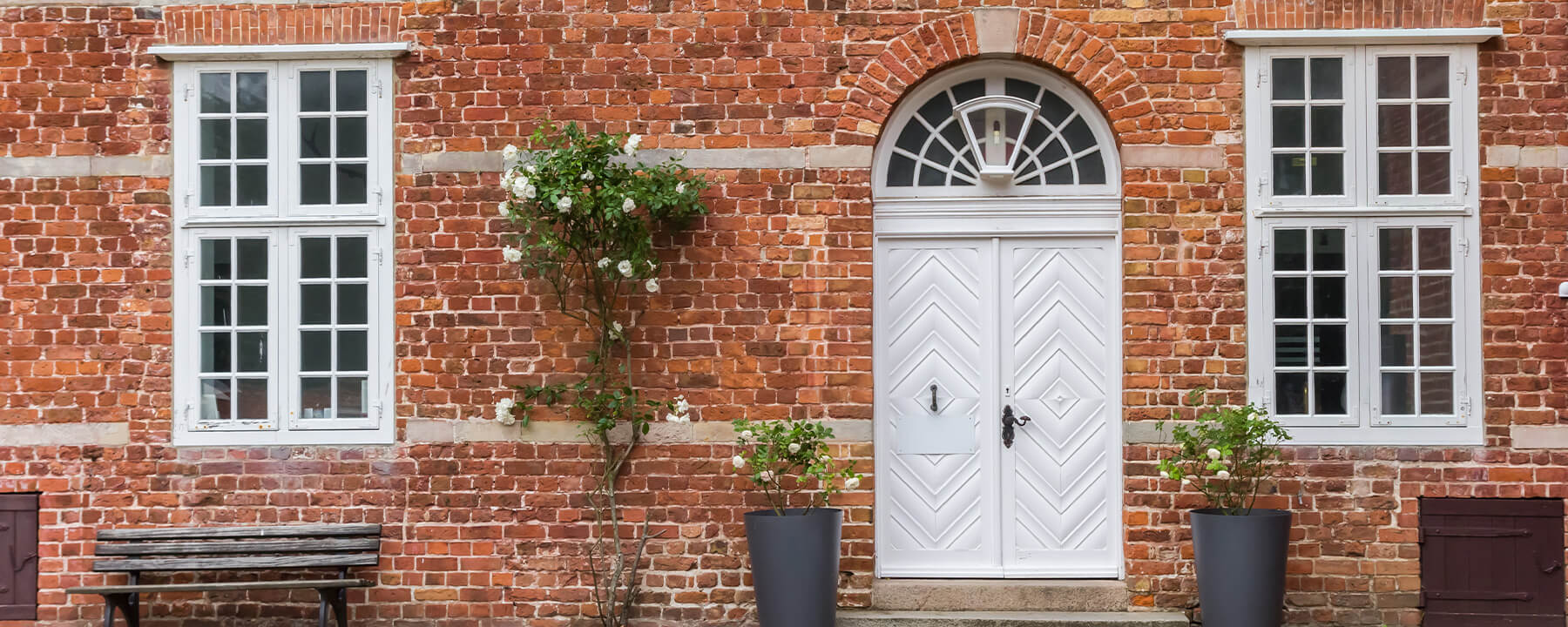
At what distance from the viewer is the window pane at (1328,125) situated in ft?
21.2

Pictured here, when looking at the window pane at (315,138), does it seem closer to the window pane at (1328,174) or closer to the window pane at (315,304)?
the window pane at (315,304)

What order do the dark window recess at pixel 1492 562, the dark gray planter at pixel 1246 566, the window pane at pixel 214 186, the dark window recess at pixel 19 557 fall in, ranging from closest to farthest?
the dark gray planter at pixel 1246 566 < the dark window recess at pixel 1492 562 < the dark window recess at pixel 19 557 < the window pane at pixel 214 186

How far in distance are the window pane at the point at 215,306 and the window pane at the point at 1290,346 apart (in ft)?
19.0

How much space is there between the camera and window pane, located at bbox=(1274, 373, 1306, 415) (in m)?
6.45

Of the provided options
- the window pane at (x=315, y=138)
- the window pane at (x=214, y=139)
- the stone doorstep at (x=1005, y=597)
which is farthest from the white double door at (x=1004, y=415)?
the window pane at (x=214, y=139)

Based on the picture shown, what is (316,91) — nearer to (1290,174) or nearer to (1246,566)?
(1290,174)

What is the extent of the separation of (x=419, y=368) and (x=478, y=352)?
34 cm

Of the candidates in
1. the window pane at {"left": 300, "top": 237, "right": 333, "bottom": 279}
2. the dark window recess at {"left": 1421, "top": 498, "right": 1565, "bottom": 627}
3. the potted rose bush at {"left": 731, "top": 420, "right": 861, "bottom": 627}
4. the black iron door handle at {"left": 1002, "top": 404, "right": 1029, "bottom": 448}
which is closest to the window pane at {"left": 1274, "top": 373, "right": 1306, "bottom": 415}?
the dark window recess at {"left": 1421, "top": 498, "right": 1565, "bottom": 627}

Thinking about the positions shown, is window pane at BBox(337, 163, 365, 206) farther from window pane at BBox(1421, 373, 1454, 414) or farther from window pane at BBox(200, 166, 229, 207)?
window pane at BBox(1421, 373, 1454, 414)

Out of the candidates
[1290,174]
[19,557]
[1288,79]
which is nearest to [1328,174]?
[1290,174]

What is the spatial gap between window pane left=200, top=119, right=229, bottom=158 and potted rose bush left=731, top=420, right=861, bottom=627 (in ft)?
10.8

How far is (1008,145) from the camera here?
6.70m

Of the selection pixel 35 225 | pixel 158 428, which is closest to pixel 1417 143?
pixel 158 428

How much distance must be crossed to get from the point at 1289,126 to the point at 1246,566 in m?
2.41
